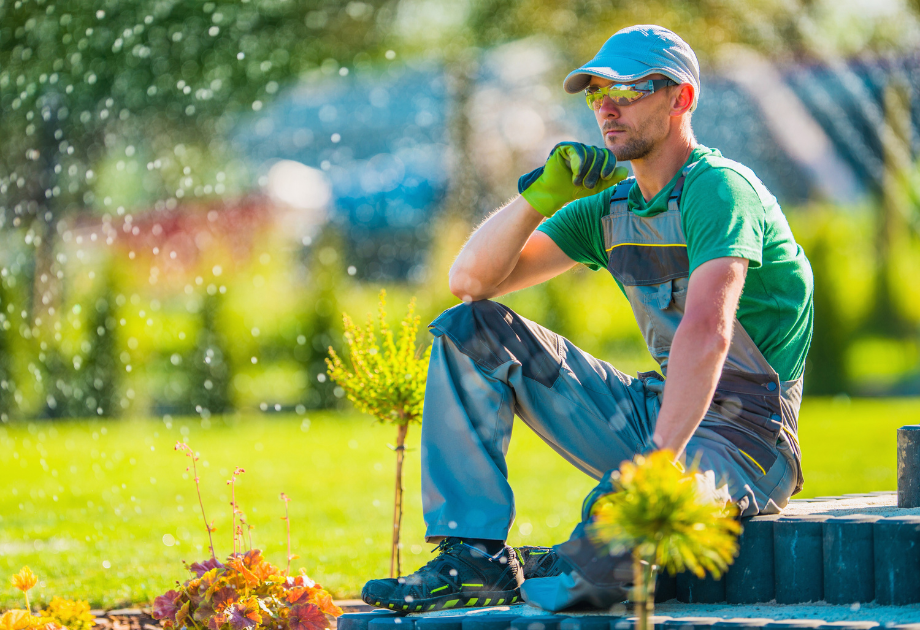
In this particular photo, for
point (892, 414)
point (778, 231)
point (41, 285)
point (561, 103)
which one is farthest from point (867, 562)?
point (561, 103)

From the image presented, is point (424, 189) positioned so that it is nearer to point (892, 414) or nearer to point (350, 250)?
point (350, 250)

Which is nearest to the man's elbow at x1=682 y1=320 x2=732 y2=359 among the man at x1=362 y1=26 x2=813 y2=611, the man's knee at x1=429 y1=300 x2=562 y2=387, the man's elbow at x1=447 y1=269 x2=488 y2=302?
the man at x1=362 y1=26 x2=813 y2=611

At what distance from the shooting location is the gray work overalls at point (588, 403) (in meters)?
2.24

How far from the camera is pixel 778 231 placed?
7.39 feet

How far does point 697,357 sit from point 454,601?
794 mm

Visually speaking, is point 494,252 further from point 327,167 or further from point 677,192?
point 327,167

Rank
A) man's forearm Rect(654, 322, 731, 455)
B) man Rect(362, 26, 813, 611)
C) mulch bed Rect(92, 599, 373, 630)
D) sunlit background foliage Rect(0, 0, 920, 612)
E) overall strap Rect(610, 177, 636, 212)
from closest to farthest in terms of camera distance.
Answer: man's forearm Rect(654, 322, 731, 455), man Rect(362, 26, 813, 611), overall strap Rect(610, 177, 636, 212), mulch bed Rect(92, 599, 373, 630), sunlit background foliage Rect(0, 0, 920, 612)

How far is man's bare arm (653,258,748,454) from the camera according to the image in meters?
1.92

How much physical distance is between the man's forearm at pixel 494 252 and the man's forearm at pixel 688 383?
0.70 m

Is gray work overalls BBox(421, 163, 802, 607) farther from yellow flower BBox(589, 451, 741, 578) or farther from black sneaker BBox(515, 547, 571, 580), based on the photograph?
yellow flower BBox(589, 451, 741, 578)

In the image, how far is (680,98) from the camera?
2.34 m

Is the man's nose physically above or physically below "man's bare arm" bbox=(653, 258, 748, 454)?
above

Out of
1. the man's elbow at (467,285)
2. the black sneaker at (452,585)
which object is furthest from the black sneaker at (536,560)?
the man's elbow at (467,285)

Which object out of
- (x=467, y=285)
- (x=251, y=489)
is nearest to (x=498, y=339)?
(x=467, y=285)
